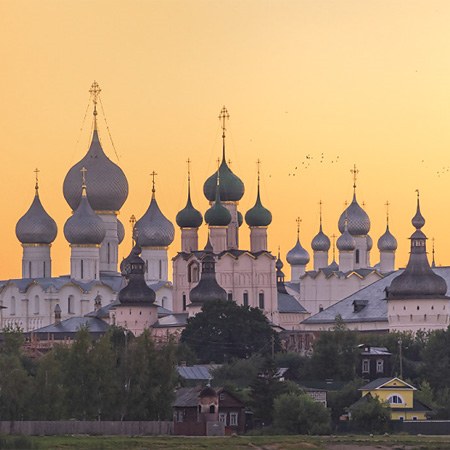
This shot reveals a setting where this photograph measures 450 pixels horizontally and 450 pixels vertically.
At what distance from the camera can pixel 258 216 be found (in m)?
156

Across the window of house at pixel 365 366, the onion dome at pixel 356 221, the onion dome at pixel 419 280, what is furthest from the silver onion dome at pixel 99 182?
the window of house at pixel 365 366

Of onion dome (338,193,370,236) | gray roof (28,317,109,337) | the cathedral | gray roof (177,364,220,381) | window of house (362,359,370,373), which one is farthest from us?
onion dome (338,193,370,236)

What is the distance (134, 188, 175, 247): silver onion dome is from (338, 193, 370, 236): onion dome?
49.6 ft

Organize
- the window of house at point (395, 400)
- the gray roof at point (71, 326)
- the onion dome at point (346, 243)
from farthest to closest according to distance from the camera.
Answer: the onion dome at point (346, 243), the gray roof at point (71, 326), the window of house at point (395, 400)

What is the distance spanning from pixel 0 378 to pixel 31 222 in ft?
211

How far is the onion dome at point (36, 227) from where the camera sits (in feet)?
542

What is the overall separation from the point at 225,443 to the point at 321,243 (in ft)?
289

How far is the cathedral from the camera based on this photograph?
485 feet

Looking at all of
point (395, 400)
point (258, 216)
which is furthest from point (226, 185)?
point (395, 400)

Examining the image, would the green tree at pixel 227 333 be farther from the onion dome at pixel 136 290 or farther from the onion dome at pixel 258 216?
the onion dome at pixel 258 216

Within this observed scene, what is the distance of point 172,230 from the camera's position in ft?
552

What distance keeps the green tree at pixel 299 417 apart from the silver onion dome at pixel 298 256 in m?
86.3

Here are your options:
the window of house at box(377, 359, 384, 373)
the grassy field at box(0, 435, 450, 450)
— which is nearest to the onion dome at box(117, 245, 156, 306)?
the window of house at box(377, 359, 384, 373)

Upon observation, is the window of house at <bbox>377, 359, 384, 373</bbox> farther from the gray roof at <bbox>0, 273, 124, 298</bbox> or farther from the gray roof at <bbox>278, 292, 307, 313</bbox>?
the gray roof at <bbox>0, 273, 124, 298</bbox>
